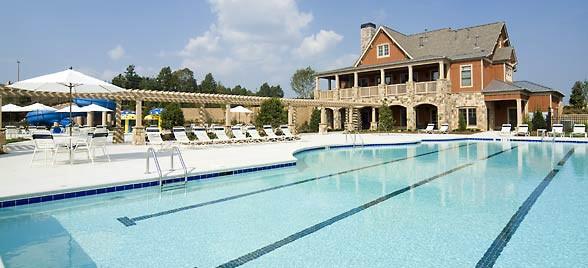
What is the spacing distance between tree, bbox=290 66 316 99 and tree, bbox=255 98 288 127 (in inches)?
1489

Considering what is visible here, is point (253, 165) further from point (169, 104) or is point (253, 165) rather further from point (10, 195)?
point (169, 104)

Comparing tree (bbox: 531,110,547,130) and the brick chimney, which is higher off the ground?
the brick chimney

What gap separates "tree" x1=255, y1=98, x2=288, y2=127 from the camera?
1984cm

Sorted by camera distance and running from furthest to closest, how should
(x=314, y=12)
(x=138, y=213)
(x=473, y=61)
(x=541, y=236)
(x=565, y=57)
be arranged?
(x=565, y=57) → (x=473, y=61) → (x=314, y=12) → (x=138, y=213) → (x=541, y=236)

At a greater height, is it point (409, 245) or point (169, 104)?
point (169, 104)

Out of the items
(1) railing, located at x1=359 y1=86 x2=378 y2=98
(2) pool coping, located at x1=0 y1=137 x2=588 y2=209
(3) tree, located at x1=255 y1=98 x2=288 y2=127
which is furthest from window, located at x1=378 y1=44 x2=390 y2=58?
(2) pool coping, located at x1=0 y1=137 x2=588 y2=209

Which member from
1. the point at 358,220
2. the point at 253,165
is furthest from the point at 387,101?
the point at 358,220

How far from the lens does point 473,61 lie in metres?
25.8

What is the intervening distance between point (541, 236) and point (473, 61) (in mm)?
24236

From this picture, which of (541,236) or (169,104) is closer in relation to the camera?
(541,236)

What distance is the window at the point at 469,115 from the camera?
2598 cm

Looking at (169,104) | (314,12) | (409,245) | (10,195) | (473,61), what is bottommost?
(409,245)

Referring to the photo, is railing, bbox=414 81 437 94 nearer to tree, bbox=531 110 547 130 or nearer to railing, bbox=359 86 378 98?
railing, bbox=359 86 378 98

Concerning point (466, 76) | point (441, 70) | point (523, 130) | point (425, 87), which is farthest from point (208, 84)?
point (523, 130)
